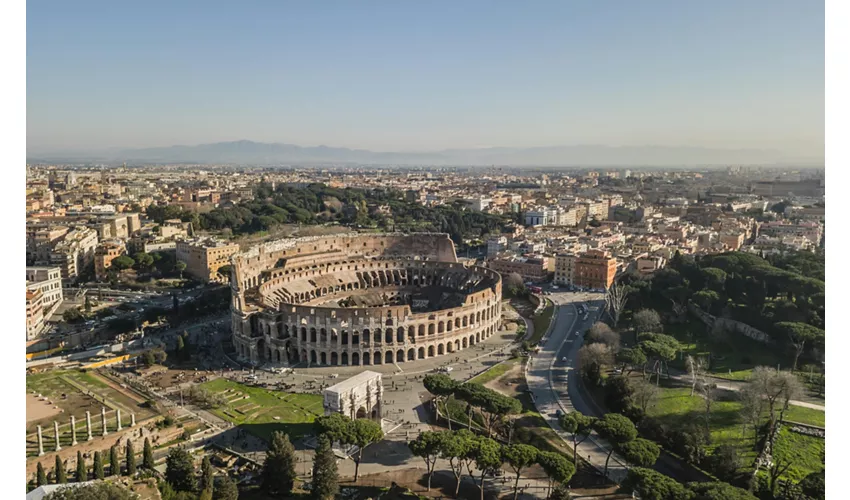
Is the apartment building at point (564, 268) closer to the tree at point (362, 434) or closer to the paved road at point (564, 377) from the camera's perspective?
the paved road at point (564, 377)

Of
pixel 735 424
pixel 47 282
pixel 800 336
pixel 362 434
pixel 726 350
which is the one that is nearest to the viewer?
pixel 362 434

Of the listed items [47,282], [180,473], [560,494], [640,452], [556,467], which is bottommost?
[560,494]

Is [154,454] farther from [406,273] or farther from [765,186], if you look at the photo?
[765,186]

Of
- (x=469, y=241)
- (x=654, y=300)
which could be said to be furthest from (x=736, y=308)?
(x=469, y=241)

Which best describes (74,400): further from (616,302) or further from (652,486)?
(616,302)

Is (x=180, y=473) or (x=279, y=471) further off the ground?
(x=180, y=473)

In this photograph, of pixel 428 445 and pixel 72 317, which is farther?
pixel 72 317

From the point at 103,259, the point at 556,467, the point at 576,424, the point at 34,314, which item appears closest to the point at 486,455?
the point at 556,467
